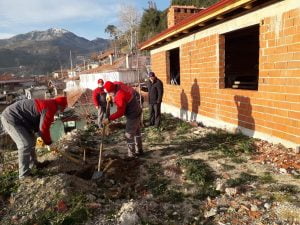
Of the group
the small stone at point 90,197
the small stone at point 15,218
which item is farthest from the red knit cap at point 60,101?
the small stone at point 15,218

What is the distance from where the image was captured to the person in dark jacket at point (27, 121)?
553 centimetres

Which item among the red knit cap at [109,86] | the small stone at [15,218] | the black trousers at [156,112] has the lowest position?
the small stone at [15,218]

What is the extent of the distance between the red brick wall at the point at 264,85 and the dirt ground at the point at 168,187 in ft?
1.71

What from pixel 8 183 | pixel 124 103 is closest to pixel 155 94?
pixel 124 103

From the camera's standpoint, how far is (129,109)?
665 centimetres

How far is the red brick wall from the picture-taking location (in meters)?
6.01

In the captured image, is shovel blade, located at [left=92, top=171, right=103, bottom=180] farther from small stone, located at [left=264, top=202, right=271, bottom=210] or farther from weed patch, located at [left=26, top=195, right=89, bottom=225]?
small stone, located at [left=264, top=202, right=271, bottom=210]

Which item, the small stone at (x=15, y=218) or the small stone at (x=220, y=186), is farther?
the small stone at (x=220, y=186)

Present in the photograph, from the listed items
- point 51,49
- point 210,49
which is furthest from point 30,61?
point 210,49

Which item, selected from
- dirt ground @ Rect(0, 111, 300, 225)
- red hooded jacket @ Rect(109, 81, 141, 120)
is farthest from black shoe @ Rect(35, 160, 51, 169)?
red hooded jacket @ Rect(109, 81, 141, 120)

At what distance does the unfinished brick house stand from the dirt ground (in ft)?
2.02

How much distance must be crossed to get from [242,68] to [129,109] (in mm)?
6663

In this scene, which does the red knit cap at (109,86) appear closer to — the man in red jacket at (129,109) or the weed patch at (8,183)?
the man in red jacket at (129,109)

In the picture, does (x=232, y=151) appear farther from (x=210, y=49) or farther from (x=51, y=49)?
(x=51, y=49)
